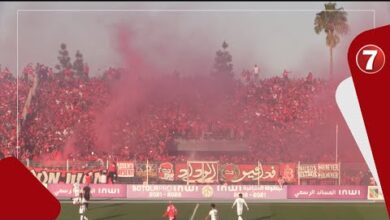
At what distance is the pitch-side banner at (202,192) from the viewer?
117 feet

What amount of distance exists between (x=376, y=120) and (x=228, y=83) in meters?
29.0

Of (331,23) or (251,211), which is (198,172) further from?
(331,23)

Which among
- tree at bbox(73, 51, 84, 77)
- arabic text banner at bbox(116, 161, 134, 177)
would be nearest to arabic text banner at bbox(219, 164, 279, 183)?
arabic text banner at bbox(116, 161, 134, 177)

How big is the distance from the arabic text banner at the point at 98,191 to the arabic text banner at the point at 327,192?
31.4 feet

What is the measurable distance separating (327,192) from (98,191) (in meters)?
12.9

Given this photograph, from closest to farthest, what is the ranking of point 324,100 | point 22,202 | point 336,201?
1. point 22,202
2. point 336,201
3. point 324,100

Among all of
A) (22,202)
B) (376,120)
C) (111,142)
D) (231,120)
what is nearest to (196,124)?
(231,120)

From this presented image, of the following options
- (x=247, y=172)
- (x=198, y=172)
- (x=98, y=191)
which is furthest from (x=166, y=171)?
(x=247, y=172)

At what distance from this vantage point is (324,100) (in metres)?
39.6

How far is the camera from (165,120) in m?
41.0

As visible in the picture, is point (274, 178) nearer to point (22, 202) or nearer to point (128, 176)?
point (128, 176)

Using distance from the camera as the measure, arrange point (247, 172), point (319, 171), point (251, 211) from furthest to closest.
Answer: point (247, 172)
point (319, 171)
point (251, 211)

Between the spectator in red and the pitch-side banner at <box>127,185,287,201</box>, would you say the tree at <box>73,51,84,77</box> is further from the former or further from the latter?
the pitch-side banner at <box>127,185,287,201</box>

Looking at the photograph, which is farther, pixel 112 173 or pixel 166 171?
pixel 166 171
